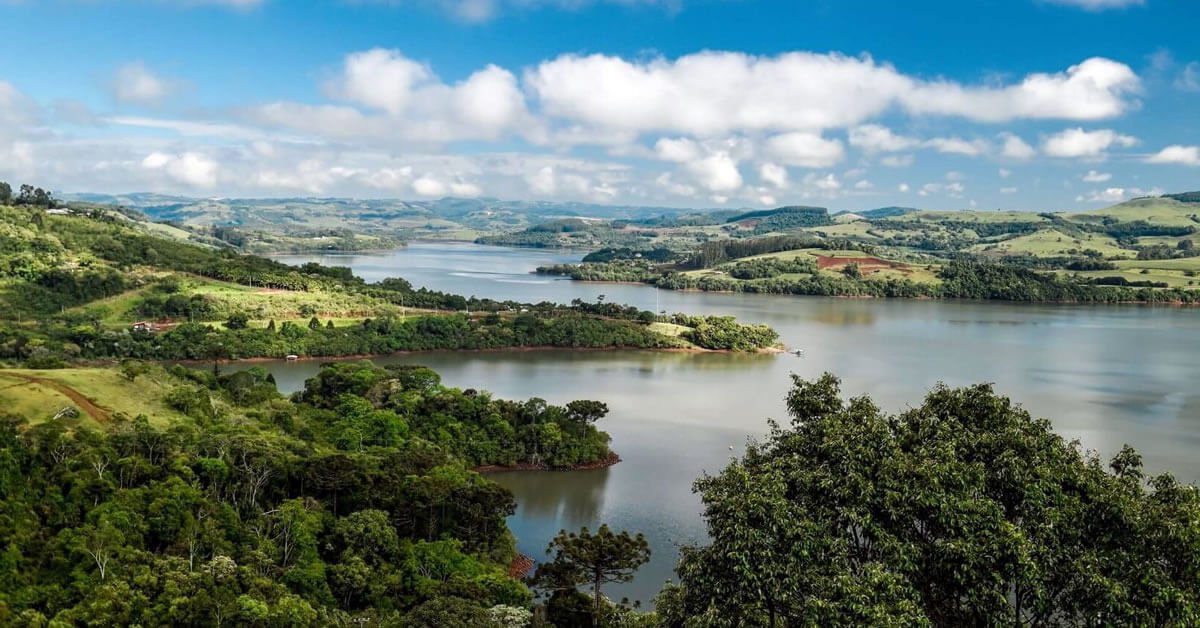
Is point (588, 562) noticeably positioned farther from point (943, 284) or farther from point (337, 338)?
point (943, 284)

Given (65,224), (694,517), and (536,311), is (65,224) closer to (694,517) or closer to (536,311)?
(536,311)

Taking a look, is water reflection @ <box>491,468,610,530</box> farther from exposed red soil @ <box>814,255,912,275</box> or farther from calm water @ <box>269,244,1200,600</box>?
exposed red soil @ <box>814,255,912,275</box>

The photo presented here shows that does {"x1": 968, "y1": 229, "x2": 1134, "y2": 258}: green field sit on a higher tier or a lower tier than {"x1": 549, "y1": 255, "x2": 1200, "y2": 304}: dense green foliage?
higher

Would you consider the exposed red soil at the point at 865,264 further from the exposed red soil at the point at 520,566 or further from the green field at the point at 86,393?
the green field at the point at 86,393

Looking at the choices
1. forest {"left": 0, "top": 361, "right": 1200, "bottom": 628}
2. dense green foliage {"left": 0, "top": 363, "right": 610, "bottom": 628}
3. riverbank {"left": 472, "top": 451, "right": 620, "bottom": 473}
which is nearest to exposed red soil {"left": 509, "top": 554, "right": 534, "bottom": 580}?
forest {"left": 0, "top": 361, "right": 1200, "bottom": 628}

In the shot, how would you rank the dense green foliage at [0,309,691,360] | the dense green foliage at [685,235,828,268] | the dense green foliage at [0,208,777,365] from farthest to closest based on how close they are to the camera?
the dense green foliage at [685,235,828,268]
the dense green foliage at [0,208,777,365]
the dense green foliage at [0,309,691,360]

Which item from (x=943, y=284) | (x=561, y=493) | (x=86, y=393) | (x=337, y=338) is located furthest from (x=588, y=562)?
(x=943, y=284)
